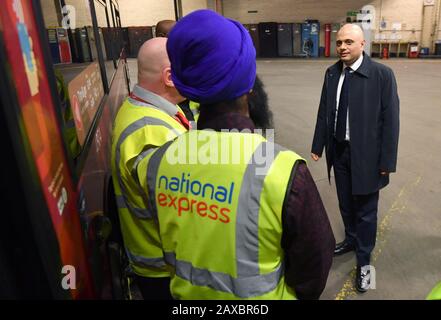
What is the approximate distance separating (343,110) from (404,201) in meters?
1.81

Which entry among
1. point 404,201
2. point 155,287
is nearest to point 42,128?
point 155,287

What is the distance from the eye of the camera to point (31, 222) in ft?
2.73

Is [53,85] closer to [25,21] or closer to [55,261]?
Result: [25,21]

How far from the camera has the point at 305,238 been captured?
1.06m

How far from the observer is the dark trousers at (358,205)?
2672 mm

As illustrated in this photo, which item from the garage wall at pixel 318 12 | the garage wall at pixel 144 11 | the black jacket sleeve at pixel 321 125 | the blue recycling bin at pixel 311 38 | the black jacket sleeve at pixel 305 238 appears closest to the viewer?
the black jacket sleeve at pixel 305 238

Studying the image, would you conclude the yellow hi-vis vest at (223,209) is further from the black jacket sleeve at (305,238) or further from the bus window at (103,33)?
the bus window at (103,33)

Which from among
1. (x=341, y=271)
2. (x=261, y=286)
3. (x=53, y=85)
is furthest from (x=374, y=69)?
(x=53, y=85)

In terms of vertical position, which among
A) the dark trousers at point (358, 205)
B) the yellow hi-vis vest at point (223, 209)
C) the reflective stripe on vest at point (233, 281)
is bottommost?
the dark trousers at point (358, 205)

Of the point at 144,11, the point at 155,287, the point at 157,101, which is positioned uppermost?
the point at 144,11

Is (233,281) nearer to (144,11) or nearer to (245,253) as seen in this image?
(245,253)

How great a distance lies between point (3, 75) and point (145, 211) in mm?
827

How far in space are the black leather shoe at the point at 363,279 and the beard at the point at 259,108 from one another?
181 centimetres

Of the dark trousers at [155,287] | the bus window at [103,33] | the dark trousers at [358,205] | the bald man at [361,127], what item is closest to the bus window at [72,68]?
the dark trousers at [155,287]
